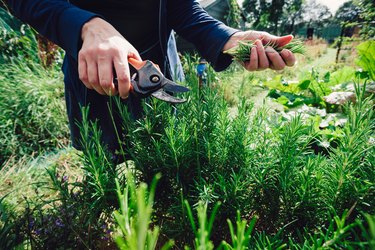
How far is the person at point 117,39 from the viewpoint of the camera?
77 centimetres

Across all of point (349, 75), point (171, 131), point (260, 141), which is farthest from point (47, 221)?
point (349, 75)

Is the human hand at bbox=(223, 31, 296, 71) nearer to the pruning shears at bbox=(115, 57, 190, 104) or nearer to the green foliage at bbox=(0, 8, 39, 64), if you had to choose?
the pruning shears at bbox=(115, 57, 190, 104)

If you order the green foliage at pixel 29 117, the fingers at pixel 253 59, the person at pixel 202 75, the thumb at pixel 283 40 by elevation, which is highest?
the thumb at pixel 283 40

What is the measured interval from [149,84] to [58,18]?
0.52 metres

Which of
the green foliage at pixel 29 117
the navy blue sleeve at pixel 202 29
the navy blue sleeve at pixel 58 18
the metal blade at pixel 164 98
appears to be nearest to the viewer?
the metal blade at pixel 164 98

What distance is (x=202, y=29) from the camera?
5.16ft

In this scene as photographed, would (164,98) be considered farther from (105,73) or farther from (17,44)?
(17,44)

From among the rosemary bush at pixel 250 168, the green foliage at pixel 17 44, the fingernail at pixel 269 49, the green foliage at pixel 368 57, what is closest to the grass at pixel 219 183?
the rosemary bush at pixel 250 168

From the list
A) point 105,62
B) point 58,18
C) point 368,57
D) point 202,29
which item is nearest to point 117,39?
point 105,62

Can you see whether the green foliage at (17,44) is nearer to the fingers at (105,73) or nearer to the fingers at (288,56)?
the fingers at (105,73)

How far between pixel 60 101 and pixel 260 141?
144 inches

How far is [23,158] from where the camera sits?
2916 mm

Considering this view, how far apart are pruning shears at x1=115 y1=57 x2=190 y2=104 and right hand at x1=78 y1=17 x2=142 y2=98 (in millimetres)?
60

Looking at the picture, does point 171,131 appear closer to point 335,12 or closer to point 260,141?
point 260,141
